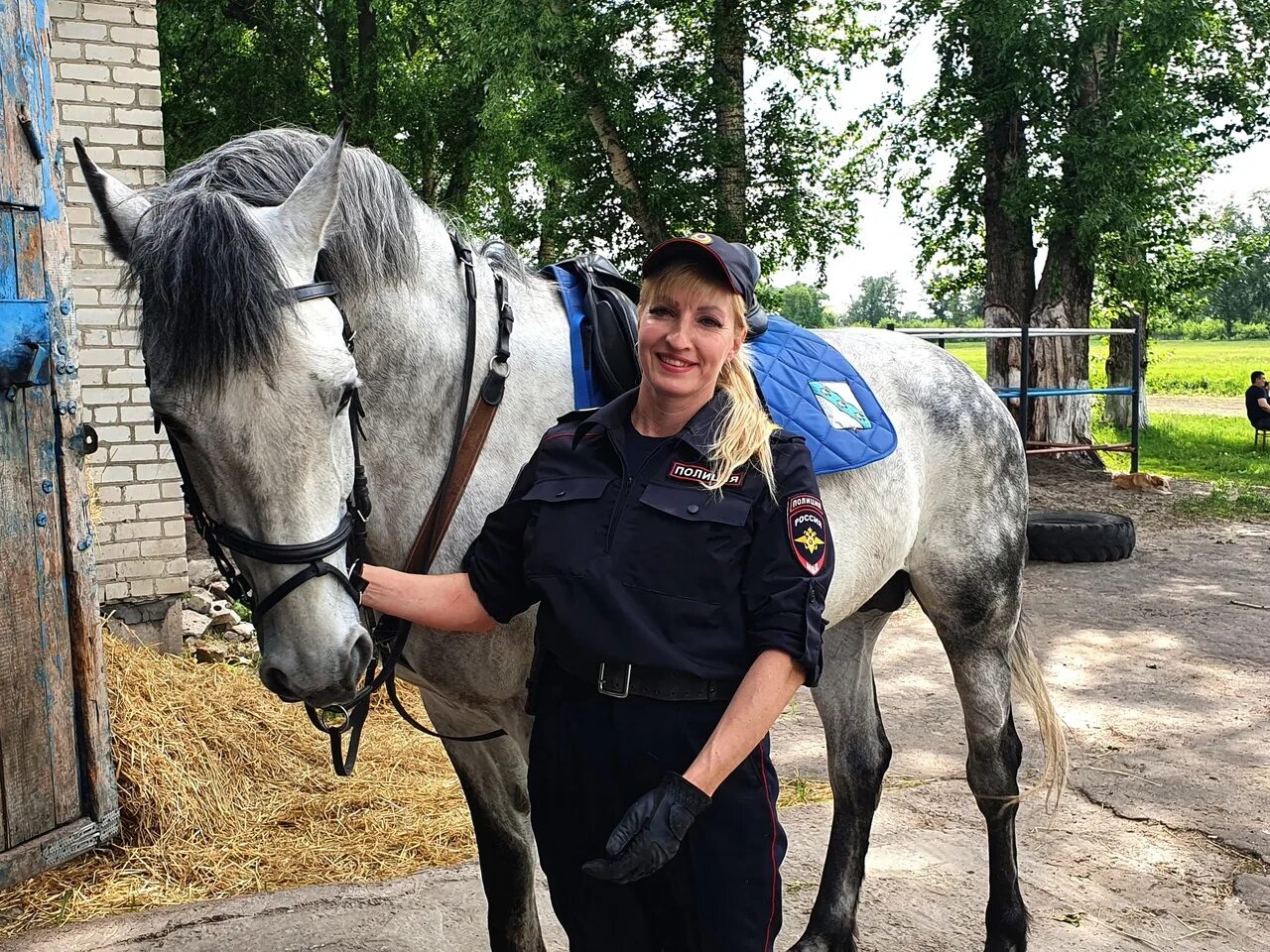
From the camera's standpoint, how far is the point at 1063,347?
41.7ft

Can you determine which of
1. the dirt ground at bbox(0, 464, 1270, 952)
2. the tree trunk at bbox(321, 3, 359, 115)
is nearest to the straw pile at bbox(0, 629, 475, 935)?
the dirt ground at bbox(0, 464, 1270, 952)

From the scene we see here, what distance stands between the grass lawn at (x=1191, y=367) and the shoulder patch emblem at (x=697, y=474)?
63.9 feet

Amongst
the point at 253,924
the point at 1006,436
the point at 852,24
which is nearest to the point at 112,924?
the point at 253,924

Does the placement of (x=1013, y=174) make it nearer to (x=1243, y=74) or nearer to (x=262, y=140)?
(x=1243, y=74)

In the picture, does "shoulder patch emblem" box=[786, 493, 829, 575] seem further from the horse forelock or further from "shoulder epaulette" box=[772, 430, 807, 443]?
the horse forelock

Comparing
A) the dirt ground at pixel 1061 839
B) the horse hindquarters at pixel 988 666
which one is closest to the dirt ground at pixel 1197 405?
the dirt ground at pixel 1061 839

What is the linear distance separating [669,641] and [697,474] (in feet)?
0.95

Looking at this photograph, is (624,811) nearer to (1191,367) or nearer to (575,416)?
(575,416)

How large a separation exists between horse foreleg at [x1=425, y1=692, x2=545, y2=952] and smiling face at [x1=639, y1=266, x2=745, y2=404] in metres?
1.09

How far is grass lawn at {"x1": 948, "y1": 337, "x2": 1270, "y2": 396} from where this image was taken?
89.4 ft

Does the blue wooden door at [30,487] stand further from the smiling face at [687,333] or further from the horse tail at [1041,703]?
the horse tail at [1041,703]

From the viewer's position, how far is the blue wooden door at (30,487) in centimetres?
335

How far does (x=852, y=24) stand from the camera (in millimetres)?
14734

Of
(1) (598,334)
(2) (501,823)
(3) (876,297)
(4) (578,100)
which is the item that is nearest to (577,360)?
(1) (598,334)
